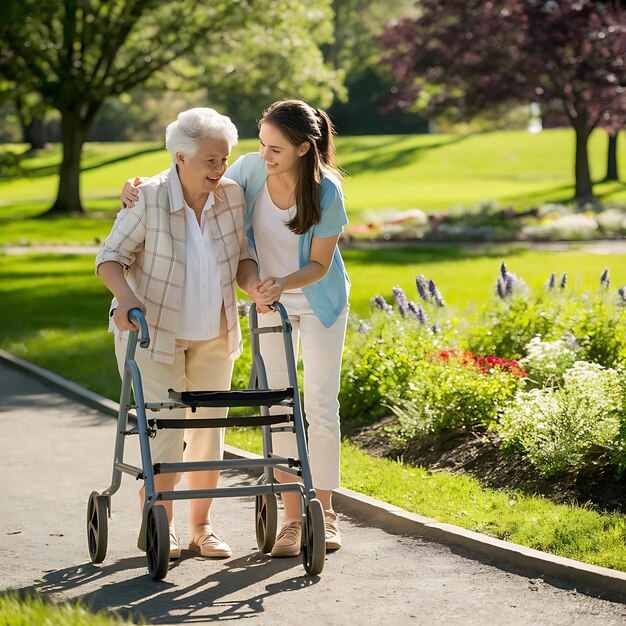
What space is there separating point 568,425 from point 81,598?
283cm

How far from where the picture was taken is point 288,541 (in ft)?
18.7

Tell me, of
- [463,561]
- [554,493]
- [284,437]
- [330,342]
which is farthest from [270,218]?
[554,493]

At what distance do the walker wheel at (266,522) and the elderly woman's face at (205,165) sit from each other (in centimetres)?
136

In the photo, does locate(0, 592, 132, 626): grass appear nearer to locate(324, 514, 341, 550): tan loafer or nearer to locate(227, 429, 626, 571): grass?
locate(324, 514, 341, 550): tan loafer

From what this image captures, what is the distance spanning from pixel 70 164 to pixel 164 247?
98.6ft

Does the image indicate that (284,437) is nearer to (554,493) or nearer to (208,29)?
(554,493)

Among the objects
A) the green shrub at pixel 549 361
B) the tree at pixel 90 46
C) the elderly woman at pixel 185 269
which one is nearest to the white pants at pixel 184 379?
the elderly woman at pixel 185 269

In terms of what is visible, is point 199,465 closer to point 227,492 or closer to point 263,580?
point 227,492

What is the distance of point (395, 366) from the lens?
8.69m

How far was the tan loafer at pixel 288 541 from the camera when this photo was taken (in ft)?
18.5

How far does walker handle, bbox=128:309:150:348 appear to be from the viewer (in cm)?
502

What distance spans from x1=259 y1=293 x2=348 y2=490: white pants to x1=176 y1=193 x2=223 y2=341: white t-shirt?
15.3 inches

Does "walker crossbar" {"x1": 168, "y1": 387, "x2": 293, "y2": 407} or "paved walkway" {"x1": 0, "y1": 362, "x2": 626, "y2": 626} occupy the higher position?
"walker crossbar" {"x1": 168, "y1": 387, "x2": 293, "y2": 407}

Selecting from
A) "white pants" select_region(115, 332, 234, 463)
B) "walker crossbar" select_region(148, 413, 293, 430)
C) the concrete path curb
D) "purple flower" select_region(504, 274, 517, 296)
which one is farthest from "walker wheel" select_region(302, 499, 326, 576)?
"purple flower" select_region(504, 274, 517, 296)
